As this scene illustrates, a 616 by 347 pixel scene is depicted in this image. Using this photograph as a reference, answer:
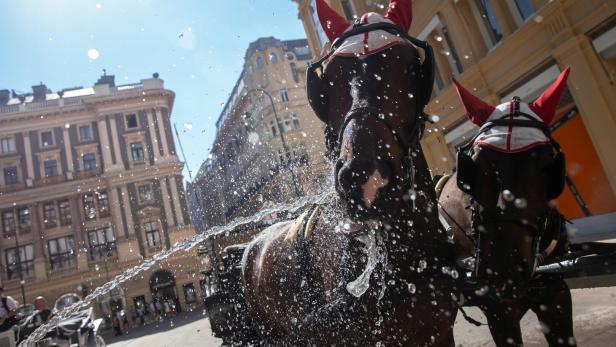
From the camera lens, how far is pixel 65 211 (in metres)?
39.3

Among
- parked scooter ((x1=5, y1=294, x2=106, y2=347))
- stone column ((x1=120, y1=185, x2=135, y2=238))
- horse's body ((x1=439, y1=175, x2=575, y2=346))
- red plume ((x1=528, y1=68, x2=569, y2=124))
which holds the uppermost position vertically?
stone column ((x1=120, y1=185, x2=135, y2=238))

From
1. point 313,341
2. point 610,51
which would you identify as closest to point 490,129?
point 313,341

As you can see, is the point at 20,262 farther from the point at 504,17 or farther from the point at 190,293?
the point at 504,17

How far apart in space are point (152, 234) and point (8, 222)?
12.7 meters

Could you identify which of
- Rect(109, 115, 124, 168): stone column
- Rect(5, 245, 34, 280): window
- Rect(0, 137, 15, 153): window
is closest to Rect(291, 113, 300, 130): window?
Rect(109, 115, 124, 168): stone column

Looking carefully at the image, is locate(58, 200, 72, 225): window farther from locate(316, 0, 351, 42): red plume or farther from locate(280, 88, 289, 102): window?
locate(316, 0, 351, 42): red plume

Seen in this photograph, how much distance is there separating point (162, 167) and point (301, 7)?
990 inches

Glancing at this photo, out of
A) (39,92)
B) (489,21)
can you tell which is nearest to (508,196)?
(489,21)

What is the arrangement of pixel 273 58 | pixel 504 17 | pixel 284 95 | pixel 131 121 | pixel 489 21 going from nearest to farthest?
1. pixel 504 17
2. pixel 489 21
3. pixel 131 121
4. pixel 284 95
5. pixel 273 58

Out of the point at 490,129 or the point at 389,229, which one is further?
the point at 490,129

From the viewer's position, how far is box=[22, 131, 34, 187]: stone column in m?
39.5

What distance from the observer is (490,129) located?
8.63ft

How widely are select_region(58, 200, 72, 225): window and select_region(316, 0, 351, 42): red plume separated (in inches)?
1698

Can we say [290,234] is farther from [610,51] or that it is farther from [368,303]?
[610,51]
